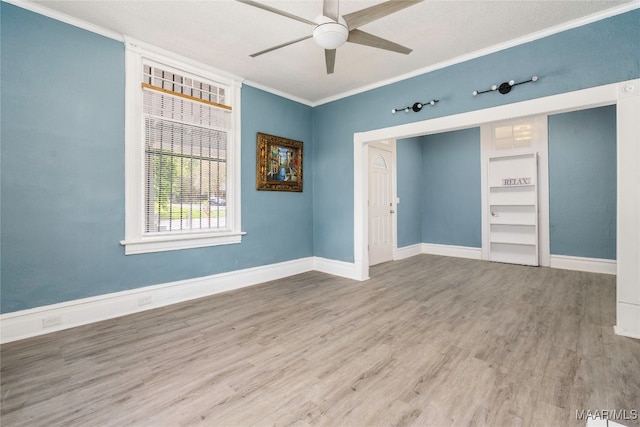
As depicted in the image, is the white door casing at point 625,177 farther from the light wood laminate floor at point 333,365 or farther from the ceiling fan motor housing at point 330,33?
the ceiling fan motor housing at point 330,33

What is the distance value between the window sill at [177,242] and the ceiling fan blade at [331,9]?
9.71 ft

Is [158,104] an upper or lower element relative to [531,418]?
upper

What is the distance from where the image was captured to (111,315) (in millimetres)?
3055

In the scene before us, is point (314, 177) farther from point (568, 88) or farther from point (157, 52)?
point (568, 88)

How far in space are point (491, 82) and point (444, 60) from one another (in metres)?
0.68

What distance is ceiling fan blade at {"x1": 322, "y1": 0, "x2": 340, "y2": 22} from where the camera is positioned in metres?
2.08

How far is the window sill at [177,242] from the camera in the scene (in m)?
3.22

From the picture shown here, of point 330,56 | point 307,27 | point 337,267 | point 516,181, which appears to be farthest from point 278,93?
point 516,181

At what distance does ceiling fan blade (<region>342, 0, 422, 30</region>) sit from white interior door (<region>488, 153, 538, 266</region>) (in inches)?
198

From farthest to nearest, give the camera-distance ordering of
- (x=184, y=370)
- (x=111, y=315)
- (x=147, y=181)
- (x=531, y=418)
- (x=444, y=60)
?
(x=444, y=60), (x=147, y=181), (x=111, y=315), (x=184, y=370), (x=531, y=418)

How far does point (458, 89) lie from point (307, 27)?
205cm

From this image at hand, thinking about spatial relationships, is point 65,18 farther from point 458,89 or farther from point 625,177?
point 625,177

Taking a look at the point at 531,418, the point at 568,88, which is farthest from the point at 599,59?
the point at 531,418

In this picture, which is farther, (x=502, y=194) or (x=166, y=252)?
(x=502, y=194)
